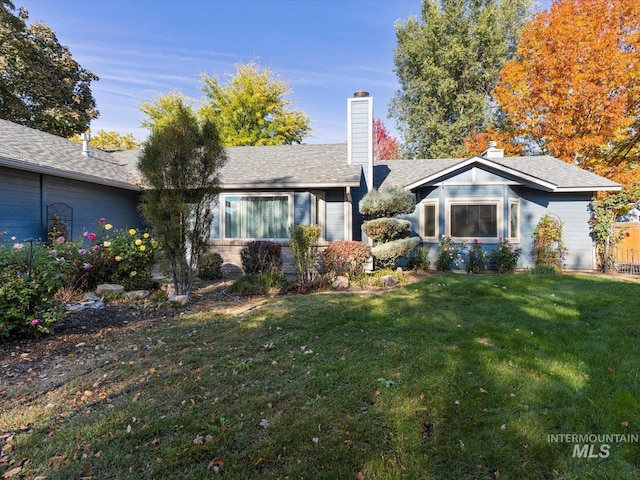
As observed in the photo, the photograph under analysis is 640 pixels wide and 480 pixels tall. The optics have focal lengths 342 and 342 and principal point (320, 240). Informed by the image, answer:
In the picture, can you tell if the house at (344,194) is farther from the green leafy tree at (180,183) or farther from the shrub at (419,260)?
the green leafy tree at (180,183)

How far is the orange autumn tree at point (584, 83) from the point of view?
44.4ft

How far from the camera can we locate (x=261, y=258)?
8.45 m

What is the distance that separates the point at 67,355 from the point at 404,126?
23778 mm

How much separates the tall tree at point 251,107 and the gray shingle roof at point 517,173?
1156cm

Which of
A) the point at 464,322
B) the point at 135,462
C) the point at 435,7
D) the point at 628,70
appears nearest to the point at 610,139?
the point at 628,70

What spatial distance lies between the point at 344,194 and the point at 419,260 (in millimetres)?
3072

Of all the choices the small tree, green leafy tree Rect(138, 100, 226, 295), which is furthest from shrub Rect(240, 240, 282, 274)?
the small tree

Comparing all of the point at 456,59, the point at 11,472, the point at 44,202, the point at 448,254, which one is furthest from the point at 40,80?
the point at 456,59

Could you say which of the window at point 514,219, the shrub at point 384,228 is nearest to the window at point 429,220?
the shrub at point 384,228

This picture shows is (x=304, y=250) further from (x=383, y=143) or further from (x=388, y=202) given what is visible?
(x=383, y=143)

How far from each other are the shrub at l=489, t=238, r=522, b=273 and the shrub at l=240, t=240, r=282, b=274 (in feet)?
21.5

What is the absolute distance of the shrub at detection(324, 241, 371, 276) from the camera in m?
8.30

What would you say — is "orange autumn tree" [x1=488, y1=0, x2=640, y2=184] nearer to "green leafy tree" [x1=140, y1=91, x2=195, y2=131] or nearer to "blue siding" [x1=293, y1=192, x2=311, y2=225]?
"blue siding" [x1=293, y1=192, x2=311, y2=225]

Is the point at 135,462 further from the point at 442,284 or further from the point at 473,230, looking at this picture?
the point at 473,230
